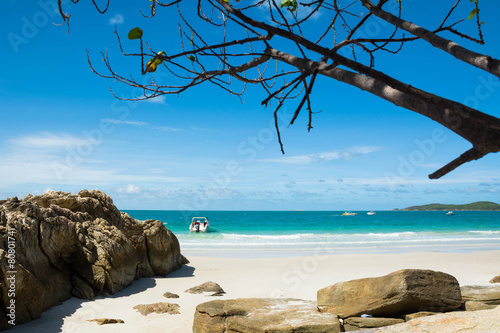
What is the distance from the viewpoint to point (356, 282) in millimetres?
5281

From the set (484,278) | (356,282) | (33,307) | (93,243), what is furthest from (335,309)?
(484,278)

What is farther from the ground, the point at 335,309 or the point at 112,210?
the point at 112,210

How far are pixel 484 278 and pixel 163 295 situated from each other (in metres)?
8.54

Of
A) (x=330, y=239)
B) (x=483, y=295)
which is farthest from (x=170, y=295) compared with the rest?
(x=330, y=239)

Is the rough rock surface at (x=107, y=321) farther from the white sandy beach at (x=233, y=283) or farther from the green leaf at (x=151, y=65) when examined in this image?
the green leaf at (x=151, y=65)

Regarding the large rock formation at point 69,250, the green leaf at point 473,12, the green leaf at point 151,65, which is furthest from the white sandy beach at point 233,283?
the green leaf at point 473,12

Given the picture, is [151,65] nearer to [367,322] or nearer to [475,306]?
[367,322]

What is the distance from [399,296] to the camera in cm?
475

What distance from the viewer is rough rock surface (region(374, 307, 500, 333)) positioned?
7.23 feet

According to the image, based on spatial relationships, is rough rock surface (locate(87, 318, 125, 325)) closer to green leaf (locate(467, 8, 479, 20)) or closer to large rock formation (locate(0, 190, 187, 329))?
large rock formation (locate(0, 190, 187, 329))

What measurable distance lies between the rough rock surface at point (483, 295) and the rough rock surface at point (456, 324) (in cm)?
340

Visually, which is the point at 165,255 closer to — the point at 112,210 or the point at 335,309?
the point at 112,210

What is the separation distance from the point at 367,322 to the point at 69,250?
562cm

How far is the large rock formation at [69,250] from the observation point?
5695mm
